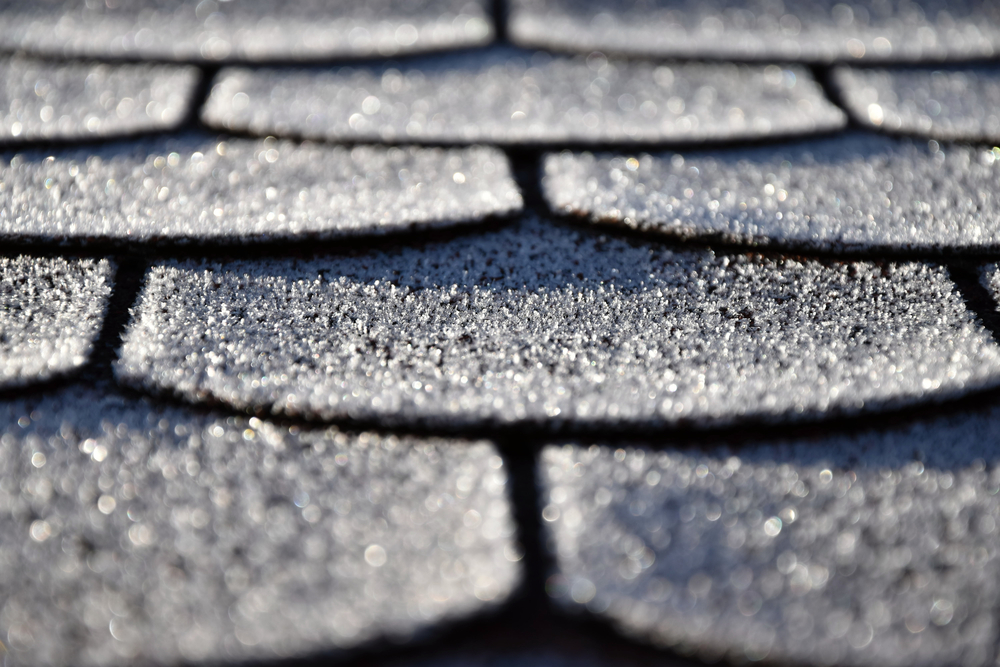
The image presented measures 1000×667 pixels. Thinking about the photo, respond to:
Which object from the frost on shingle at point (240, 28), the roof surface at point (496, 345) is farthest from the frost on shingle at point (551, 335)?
the frost on shingle at point (240, 28)

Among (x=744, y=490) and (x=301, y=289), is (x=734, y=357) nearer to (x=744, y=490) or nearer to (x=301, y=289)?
(x=744, y=490)

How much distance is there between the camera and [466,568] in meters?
0.34

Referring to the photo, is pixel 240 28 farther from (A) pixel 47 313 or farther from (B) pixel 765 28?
(B) pixel 765 28

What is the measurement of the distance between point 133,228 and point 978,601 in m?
0.54

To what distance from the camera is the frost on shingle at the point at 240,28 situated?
0.73m

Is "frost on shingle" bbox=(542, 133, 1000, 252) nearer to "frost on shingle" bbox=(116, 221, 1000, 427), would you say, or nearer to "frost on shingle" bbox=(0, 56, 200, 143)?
"frost on shingle" bbox=(116, 221, 1000, 427)

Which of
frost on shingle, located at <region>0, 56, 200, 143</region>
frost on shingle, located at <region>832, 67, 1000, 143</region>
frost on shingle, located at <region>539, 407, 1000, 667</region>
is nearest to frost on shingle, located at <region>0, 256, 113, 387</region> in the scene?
frost on shingle, located at <region>0, 56, 200, 143</region>

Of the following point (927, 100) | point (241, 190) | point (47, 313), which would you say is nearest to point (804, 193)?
point (927, 100)

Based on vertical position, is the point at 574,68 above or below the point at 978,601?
above

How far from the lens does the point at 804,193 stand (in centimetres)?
57

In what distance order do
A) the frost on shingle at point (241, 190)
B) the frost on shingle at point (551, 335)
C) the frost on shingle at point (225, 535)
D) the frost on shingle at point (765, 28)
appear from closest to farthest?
the frost on shingle at point (225, 535) → the frost on shingle at point (551, 335) → the frost on shingle at point (241, 190) → the frost on shingle at point (765, 28)

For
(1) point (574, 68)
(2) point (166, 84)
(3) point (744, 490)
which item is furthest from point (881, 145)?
(2) point (166, 84)

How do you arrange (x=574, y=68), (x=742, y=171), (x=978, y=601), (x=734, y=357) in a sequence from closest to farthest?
(x=978, y=601), (x=734, y=357), (x=742, y=171), (x=574, y=68)

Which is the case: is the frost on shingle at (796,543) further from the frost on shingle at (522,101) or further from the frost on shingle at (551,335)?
the frost on shingle at (522,101)
